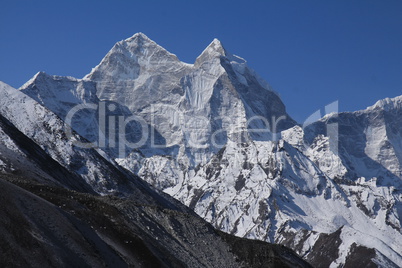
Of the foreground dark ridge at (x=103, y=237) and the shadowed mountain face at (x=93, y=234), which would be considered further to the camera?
the shadowed mountain face at (x=93, y=234)

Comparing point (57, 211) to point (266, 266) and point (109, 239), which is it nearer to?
point (109, 239)

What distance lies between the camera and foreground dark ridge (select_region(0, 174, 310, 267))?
81688 millimetres

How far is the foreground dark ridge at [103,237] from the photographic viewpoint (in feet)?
268

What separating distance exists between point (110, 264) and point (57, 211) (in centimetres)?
965

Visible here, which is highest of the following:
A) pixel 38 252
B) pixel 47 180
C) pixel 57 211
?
pixel 47 180

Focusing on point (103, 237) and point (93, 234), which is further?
point (103, 237)

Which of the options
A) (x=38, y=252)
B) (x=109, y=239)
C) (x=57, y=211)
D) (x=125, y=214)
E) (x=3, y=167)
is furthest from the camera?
(x=3, y=167)

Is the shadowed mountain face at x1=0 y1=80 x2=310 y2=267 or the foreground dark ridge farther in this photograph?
the shadowed mountain face at x1=0 y1=80 x2=310 y2=267

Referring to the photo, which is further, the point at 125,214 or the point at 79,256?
the point at 125,214

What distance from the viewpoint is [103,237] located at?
100 meters

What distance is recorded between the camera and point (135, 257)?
101000mm

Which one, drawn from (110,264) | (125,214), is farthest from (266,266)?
(110,264)

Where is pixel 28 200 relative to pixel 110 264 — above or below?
above

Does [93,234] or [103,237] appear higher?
[103,237]
